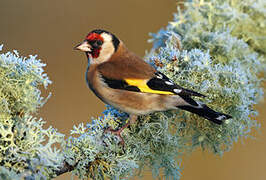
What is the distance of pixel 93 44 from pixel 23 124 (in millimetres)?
870

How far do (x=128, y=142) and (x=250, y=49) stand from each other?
1.11 meters

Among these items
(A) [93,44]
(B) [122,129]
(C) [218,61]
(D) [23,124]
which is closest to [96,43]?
(A) [93,44]

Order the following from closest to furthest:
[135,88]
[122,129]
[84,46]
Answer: [122,129] < [135,88] < [84,46]

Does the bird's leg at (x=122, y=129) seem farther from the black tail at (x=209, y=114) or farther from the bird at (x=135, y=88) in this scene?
the black tail at (x=209, y=114)

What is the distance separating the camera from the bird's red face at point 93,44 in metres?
1.85

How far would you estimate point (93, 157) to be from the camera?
1265 mm

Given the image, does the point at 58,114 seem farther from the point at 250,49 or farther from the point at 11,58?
the point at 11,58

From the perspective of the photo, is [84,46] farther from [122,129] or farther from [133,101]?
[122,129]

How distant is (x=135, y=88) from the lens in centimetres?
168

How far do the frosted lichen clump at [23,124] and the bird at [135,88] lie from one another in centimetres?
47

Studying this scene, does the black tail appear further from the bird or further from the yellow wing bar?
the yellow wing bar

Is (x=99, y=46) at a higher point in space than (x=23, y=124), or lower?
higher

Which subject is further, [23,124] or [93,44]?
[93,44]

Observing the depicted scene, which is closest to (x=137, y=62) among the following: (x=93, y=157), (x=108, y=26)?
(x=93, y=157)
